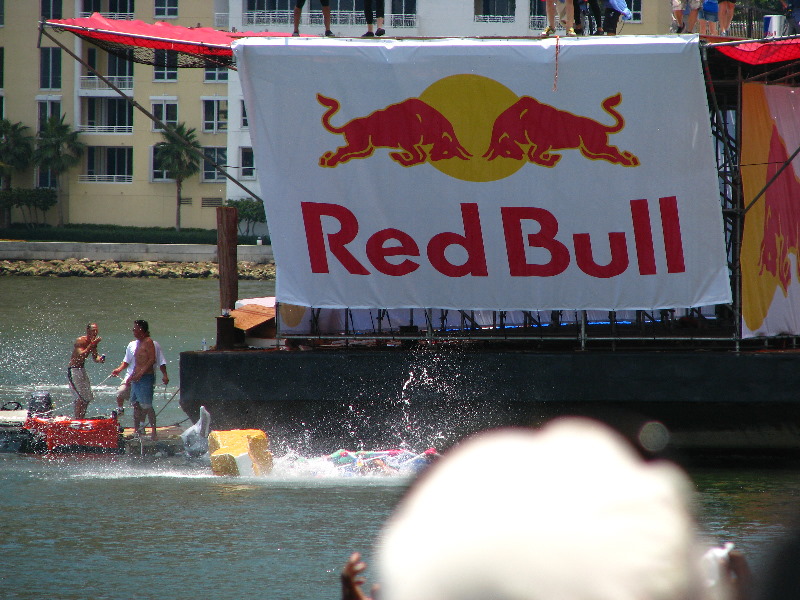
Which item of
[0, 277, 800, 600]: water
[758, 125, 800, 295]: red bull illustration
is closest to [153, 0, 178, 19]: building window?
[0, 277, 800, 600]: water

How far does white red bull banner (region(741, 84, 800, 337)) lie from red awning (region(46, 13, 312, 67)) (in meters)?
6.23

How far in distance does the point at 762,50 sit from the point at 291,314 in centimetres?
687

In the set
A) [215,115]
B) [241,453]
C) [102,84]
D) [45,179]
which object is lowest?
[241,453]

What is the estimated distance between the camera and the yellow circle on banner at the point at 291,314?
15758mm

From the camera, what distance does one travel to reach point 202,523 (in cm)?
1228

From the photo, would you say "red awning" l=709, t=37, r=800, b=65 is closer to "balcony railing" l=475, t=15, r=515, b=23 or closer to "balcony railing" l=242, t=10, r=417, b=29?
"balcony railing" l=475, t=15, r=515, b=23

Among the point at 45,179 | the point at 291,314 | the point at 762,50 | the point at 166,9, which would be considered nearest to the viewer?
the point at 762,50

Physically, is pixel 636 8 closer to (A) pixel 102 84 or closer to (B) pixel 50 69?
(A) pixel 102 84

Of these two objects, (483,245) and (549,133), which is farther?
(483,245)

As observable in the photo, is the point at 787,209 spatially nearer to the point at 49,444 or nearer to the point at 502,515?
the point at 49,444

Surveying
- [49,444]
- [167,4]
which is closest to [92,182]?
[167,4]

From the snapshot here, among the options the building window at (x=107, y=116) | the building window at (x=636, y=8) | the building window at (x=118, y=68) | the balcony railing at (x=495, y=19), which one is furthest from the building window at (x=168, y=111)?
the building window at (x=636, y=8)

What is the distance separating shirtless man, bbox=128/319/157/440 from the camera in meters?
16.0

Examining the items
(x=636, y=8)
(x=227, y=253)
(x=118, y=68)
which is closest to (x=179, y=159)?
(x=118, y=68)
